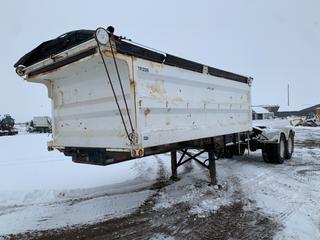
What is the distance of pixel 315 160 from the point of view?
376 inches

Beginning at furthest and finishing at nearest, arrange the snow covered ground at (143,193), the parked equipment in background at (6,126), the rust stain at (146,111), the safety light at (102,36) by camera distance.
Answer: the parked equipment in background at (6,126) → the snow covered ground at (143,193) → the rust stain at (146,111) → the safety light at (102,36)

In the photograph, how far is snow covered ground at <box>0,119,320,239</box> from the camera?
4.48 metres

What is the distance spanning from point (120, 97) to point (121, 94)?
50 millimetres

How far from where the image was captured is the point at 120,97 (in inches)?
157

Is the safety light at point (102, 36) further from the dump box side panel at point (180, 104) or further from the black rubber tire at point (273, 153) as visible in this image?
the black rubber tire at point (273, 153)

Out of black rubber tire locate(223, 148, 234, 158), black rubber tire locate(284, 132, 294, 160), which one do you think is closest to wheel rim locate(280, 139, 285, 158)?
black rubber tire locate(284, 132, 294, 160)

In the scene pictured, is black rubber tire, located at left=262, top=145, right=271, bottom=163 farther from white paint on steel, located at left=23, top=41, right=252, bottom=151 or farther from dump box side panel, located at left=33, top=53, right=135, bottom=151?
dump box side panel, located at left=33, top=53, right=135, bottom=151

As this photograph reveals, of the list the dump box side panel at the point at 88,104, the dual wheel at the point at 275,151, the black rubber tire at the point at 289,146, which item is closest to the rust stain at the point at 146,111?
the dump box side panel at the point at 88,104

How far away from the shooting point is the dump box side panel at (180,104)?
3.93 meters

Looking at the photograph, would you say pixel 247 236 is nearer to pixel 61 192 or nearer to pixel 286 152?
pixel 61 192

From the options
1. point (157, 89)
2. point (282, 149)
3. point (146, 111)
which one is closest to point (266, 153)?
point (282, 149)

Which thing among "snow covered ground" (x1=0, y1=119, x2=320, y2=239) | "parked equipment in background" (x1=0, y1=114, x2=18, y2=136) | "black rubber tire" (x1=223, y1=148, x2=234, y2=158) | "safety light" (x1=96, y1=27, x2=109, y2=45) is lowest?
"snow covered ground" (x1=0, y1=119, x2=320, y2=239)

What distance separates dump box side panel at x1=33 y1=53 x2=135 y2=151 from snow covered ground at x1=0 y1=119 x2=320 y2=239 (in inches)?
48.8

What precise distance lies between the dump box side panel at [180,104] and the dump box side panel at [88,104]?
244 millimetres
